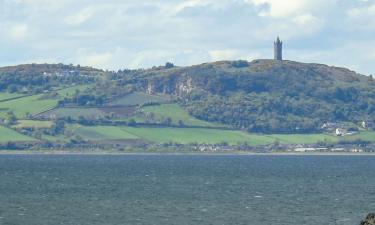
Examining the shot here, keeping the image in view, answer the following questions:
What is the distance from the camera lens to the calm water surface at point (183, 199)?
86625 millimetres

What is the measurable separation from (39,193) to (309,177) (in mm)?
55153

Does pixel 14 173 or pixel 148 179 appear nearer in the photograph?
pixel 148 179

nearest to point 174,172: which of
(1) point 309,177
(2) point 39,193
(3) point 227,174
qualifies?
(3) point 227,174

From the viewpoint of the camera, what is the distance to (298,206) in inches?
3888

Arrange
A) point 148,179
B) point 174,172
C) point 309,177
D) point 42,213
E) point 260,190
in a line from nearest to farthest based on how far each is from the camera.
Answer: point 42,213 → point 260,190 → point 148,179 → point 309,177 → point 174,172

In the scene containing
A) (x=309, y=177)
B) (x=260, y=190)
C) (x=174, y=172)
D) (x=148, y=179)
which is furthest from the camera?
(x=174, y=172)

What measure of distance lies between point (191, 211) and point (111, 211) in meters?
6.59

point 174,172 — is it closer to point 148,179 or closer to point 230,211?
point 148,179

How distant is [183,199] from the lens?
10650cm

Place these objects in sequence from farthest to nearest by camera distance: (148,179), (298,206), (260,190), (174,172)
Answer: (174,172) → (148,179) → (260,190) → (298,206)

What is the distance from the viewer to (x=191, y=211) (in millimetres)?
92750

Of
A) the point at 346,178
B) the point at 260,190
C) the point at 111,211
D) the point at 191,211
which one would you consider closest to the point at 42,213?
the point at 111,211

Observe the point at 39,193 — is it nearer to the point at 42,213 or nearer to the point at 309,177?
the point at 42,213

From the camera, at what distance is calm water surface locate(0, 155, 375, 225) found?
86625 millimetres
